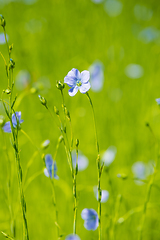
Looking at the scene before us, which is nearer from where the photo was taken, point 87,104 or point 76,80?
point 76,80

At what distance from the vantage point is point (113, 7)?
3.43m

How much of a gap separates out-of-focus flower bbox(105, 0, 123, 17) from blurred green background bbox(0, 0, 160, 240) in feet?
0.04

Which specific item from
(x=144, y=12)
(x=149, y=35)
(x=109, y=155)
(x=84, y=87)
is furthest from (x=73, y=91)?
(x=144, y=12)

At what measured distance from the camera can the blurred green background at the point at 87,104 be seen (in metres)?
1.79

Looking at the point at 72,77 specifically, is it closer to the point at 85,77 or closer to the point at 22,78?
the point at 85,77

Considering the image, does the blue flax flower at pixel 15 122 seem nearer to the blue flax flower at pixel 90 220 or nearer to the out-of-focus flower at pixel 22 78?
the blue flax flower at pixel 90 220

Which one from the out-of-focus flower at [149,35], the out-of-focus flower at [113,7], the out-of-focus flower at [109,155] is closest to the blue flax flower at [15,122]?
the out-of-focus flower at [109,155]

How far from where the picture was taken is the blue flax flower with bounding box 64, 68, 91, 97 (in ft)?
2.90

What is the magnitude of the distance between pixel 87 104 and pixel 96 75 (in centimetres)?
37

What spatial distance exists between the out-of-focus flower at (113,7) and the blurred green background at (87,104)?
13mm

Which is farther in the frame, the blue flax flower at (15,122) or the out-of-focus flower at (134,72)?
the out-of-focus flower at (134,72)

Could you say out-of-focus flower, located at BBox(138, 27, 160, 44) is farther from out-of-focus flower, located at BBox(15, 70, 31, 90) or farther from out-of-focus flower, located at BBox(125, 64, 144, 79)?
out-of-focus flower, located at BBox(15, 70, 31, 90)

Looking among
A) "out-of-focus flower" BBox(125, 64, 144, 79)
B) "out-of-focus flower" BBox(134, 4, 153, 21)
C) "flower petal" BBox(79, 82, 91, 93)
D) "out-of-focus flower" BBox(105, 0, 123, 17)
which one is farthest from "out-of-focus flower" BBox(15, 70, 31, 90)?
"flower petal" BBox(79, 82, 91, 93)

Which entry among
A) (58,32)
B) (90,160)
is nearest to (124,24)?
(58,32)
